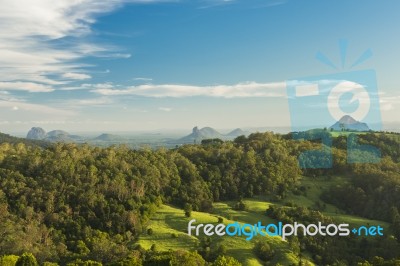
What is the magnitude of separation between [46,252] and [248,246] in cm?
3658

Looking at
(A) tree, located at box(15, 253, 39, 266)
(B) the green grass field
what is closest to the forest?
(A) tree, located at box(15, 253, 39, 266)

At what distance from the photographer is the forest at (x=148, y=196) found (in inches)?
2879

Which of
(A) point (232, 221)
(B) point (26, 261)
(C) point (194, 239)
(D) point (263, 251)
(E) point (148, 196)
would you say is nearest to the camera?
(B) point (26, 261)

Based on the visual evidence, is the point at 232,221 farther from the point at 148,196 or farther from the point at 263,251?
the point at 148,196

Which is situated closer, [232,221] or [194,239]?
[194,239]

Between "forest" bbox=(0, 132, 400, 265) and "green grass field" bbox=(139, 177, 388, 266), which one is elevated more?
"forest" bbox=(0, 132, 400, 265)

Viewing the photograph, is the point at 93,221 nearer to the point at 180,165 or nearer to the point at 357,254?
the point at 180,165

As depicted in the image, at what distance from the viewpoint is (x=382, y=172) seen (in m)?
119

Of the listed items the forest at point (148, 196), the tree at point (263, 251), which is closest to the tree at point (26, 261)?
the forest at point (148, 196)

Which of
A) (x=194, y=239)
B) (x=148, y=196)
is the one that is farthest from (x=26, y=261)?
(x=148, y=196)

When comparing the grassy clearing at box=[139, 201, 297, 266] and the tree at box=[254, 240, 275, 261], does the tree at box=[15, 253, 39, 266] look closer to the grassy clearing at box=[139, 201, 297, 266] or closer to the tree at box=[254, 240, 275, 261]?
the grassy clearing at box=[139, 201, 297, 266]

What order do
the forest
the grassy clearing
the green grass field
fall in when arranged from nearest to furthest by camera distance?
1. the forest
2. the grassy clearing
3. the green grass field

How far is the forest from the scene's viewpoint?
240 feet

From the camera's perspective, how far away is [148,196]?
102m
